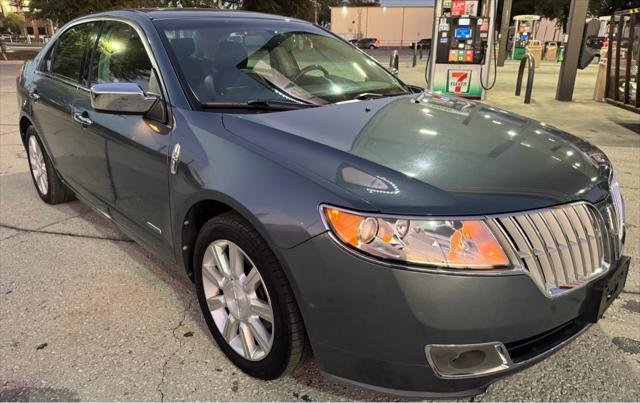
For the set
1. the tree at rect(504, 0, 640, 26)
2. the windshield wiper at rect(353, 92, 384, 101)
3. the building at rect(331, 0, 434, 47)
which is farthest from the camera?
the building at rect(331, 0, 434, 47)

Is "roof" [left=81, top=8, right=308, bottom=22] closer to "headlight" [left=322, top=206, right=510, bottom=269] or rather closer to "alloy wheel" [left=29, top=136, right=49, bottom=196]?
"alloy wheel" [left=29, top=136, right=49, bottom=196]

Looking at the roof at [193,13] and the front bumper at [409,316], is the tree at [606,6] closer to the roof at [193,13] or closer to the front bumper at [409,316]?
the roof at [193,13]

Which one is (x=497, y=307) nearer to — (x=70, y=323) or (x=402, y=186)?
(x=402, y=186)

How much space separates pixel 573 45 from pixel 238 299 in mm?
11445

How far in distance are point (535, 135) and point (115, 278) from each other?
8.74ft

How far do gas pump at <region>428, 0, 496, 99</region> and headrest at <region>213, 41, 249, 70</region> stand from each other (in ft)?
29.3

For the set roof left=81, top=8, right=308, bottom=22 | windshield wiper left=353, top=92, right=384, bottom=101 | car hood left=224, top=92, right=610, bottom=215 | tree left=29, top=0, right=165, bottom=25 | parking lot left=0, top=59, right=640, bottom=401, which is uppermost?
tree left=29, top=0, right=165, bottom=25

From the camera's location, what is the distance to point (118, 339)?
103 inches

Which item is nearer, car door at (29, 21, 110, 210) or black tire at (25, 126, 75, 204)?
car door at (29, 21, 110, 210)

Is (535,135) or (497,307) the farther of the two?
(535,135)

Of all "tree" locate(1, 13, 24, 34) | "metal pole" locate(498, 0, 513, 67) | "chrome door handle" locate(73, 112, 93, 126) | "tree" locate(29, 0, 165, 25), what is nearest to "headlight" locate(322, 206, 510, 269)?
"chrome door handle" locate(73, 112, 93, 126)

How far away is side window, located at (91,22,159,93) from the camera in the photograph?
281 centimetres

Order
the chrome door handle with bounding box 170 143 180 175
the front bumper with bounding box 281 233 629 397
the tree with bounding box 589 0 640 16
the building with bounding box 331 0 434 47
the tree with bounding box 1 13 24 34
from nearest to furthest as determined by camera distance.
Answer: the front bumper with bounding box 281 233 629 397 < the chrome door handle with bounding box 170 143 180 175 < the tree with bounding box 589 0 640 16 < the building with bounding box 331 0 434 47 < the tree with bounding box 1 13 24 34

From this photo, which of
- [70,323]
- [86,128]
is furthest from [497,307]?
[86,128]
